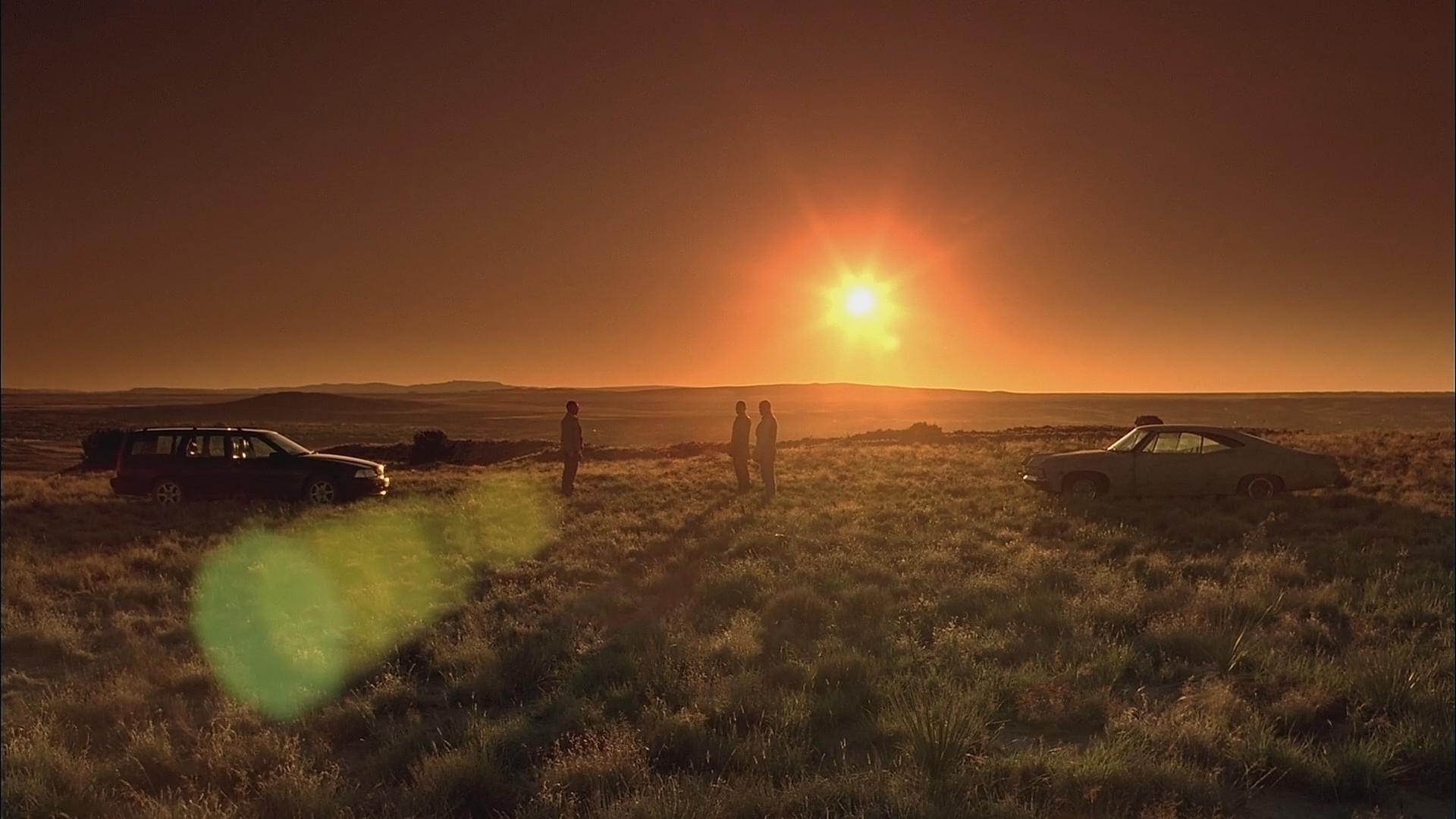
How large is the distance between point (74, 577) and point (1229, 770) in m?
12.8

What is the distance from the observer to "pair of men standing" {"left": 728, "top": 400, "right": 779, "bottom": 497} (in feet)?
57.8

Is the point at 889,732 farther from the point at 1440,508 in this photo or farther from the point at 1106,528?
the point at 1440,508

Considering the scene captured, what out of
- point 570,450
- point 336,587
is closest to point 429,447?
point 336,587

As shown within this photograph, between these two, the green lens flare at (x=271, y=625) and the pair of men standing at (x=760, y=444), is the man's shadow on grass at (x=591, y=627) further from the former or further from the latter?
the pair of men standing at (x=760, y=444)

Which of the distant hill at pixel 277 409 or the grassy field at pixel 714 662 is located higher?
the distant hill at pixel 277 409

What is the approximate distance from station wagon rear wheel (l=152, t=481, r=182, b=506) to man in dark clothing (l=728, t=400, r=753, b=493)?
12.7m

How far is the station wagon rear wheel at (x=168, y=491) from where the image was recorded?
5238 millimetres

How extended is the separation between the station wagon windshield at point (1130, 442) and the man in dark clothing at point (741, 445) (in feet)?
24.5

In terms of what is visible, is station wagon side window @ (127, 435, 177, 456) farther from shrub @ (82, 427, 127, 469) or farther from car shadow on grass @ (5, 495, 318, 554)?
car shadow on grass @ (5, 495, 318, 554)

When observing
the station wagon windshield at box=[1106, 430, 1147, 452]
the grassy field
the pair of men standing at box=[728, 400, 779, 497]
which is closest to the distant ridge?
the grassy field

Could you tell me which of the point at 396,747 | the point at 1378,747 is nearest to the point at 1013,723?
the point at 1378,747

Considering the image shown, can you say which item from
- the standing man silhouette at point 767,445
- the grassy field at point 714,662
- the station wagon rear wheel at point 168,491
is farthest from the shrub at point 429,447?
the standing man silhouette at point 767,445

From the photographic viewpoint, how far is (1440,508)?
14891 millimetres

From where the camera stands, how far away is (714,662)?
24.9ft
